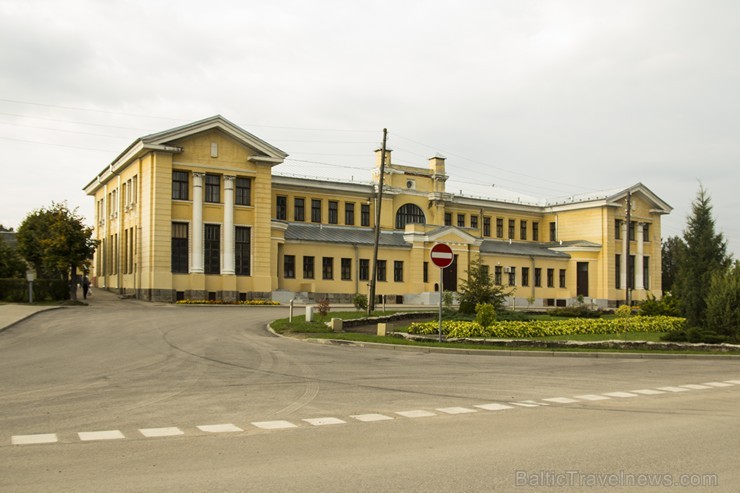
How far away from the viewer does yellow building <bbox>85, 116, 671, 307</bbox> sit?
46.5 metres

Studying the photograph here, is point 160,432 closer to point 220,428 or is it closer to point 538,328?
point 220,428

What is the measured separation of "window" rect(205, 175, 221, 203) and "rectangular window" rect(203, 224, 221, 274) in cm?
176

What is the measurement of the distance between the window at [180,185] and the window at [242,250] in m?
4.31

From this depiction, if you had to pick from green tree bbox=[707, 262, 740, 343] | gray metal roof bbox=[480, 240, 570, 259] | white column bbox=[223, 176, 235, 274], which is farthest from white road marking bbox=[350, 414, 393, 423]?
gray metal roof bbox=[480, 240, 570, 259]

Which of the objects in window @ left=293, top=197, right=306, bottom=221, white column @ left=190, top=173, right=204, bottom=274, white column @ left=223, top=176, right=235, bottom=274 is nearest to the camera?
white column @ left=190, top=173, right=204, bottom=274

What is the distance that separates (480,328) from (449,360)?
23.1 ft

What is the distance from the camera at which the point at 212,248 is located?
47.7 metres

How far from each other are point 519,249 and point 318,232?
74.7 feet

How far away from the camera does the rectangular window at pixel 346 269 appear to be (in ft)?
189

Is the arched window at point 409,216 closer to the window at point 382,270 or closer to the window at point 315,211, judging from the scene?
the window at point 382,270

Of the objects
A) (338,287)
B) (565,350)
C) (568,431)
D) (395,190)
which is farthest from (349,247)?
(568,431)

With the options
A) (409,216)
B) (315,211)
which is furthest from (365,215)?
(315,211)

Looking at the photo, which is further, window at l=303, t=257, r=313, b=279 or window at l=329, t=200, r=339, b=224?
window at l=329, t=200, r=339, b=224

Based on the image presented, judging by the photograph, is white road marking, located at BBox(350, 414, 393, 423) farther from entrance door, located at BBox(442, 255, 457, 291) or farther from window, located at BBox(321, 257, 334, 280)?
entrance door, located at BBox(442, 255, 457, 291)
